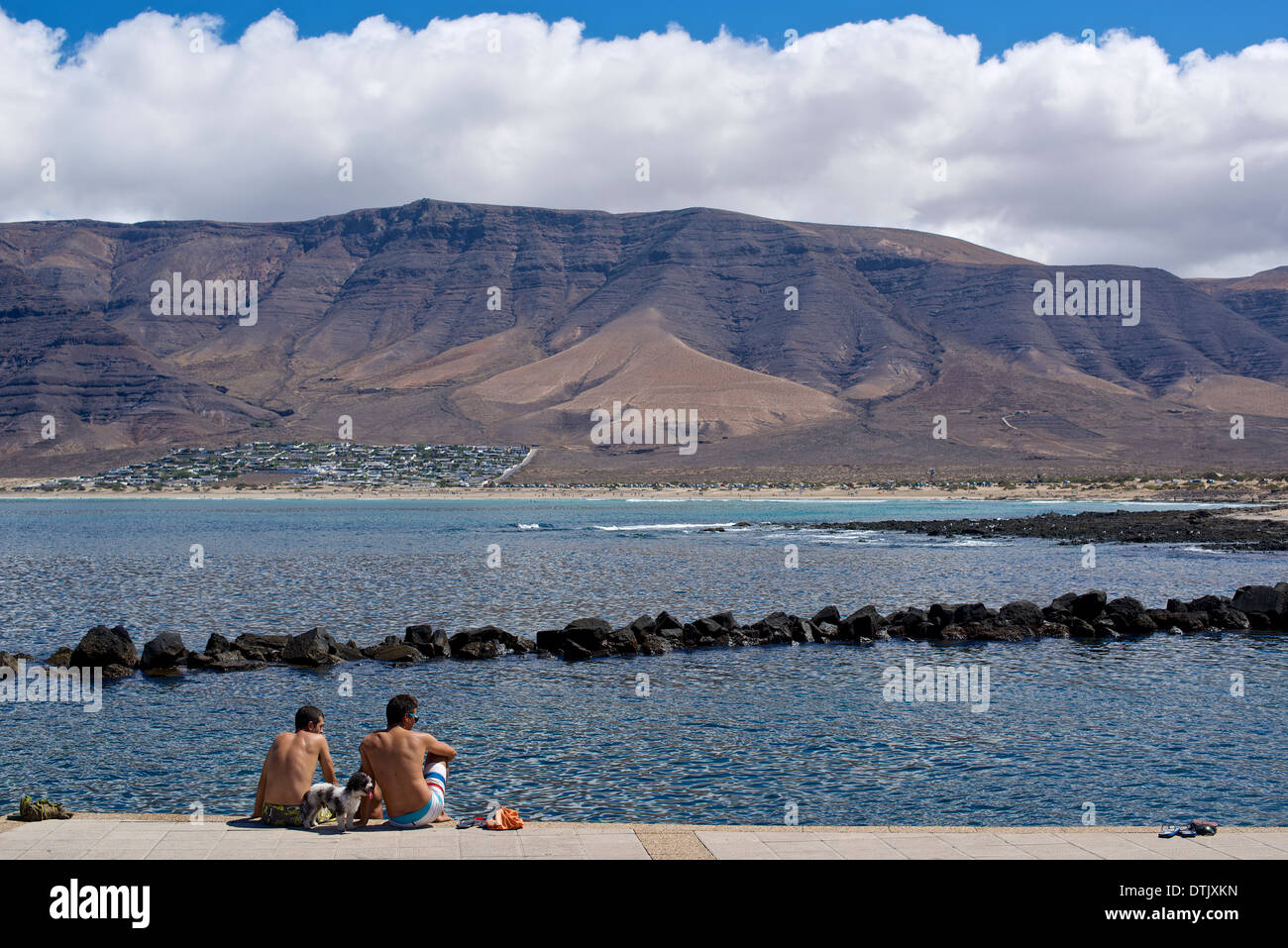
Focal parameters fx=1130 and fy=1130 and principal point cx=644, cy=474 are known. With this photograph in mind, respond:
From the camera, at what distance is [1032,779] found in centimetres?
1753

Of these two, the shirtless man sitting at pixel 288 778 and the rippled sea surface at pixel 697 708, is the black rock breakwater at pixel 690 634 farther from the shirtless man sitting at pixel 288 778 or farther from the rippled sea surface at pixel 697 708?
the shirtless man sitting at pixel 288 778

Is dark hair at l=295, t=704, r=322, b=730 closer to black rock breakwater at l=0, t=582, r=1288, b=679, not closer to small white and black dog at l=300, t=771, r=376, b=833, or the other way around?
small white and black dog at l=300, t=771, r=376, b=833

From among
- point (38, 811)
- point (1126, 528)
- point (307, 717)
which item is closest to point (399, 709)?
point (307, 717)

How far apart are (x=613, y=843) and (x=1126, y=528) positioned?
3211 inches

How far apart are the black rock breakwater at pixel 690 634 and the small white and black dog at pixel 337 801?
1793 centimetres

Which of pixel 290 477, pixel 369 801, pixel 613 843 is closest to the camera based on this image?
pixel 613 843

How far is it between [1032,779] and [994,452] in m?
183

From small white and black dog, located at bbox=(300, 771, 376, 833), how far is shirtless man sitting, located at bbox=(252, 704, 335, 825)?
0.47 feet

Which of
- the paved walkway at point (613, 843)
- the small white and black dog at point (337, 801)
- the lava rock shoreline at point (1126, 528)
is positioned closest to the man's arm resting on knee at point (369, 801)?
the small white and black dog at point (337, 801)

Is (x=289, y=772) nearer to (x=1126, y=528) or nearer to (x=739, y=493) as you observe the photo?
(x=1126, y=528)

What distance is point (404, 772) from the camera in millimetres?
12609
